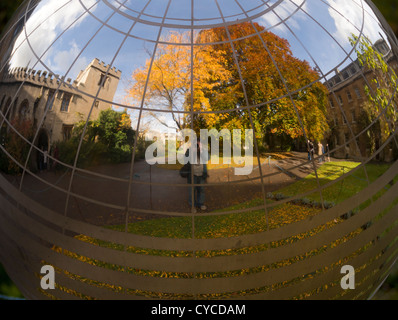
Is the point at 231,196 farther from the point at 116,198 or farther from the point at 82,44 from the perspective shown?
the point at 82,44

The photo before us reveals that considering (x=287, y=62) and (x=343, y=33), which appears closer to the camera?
(x=287, y=62)

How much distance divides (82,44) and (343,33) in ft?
4.46

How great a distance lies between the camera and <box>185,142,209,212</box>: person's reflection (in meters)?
1.48

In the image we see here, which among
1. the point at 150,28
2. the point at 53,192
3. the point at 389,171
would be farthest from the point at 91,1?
the point at 389,171

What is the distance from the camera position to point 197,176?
1.50 meters

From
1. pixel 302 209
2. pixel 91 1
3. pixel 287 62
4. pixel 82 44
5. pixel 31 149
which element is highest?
pixel 91 1

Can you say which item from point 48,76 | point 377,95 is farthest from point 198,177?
point 377,95

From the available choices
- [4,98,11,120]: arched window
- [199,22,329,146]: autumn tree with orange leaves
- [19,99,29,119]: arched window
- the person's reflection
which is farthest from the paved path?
[4,98,11,120]: arched window

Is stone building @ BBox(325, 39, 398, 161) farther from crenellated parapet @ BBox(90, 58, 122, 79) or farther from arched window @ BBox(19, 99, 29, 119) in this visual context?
arched window @ BBox(19, 99, 29, 119)

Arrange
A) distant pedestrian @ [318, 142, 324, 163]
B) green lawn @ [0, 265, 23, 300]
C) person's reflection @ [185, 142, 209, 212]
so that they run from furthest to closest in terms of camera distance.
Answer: green lawn @ [0, 265, 23, 300] < distant pedestrian @ [318, 142, 324, 163] < person's reflection @ [185, 142, 209, 212]

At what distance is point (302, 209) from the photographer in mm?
1545

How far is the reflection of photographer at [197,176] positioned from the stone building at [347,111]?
0.65 m

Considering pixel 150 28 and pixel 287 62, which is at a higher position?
pixel 150 28

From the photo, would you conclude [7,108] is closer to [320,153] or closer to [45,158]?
[45,158]
